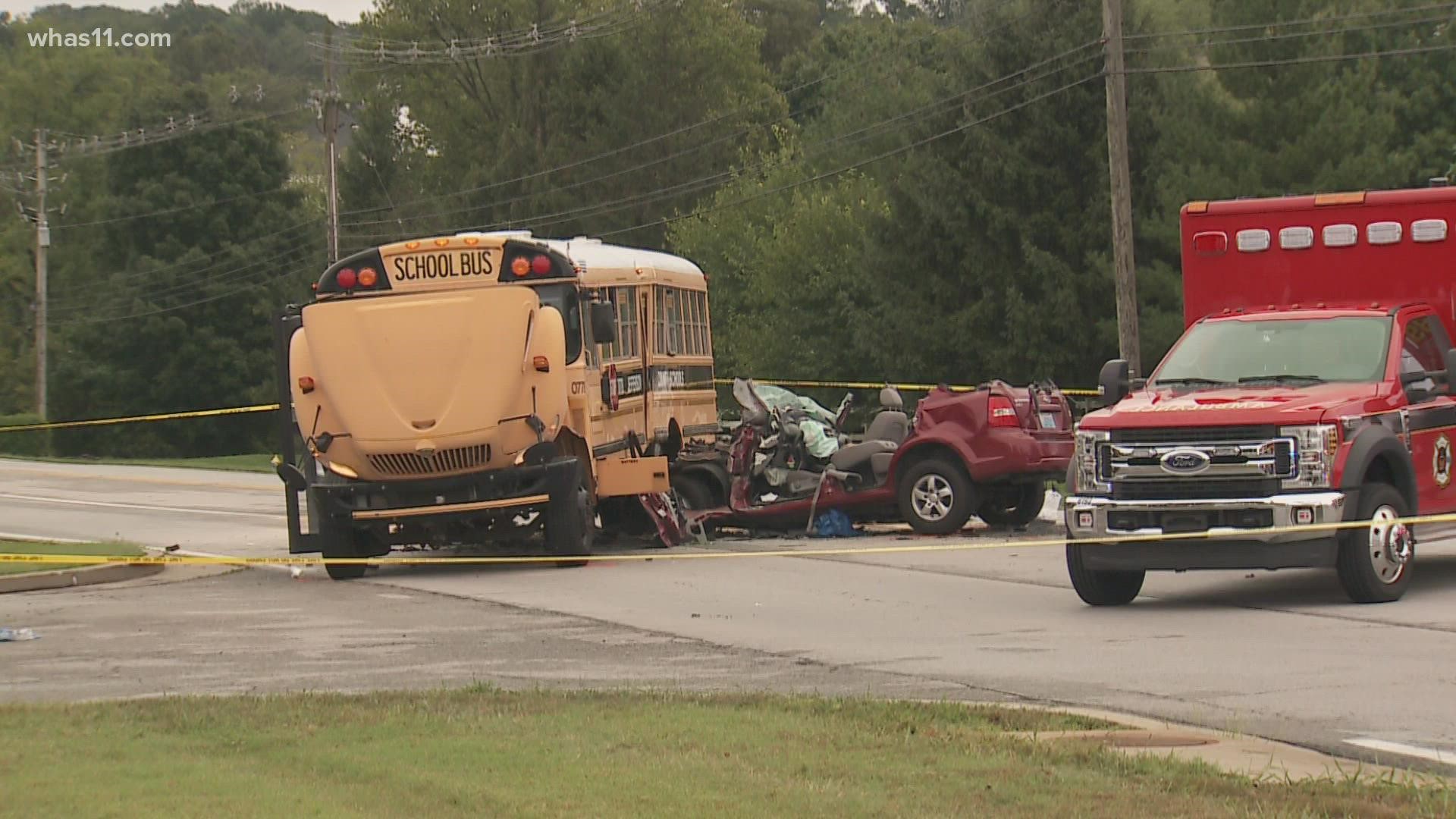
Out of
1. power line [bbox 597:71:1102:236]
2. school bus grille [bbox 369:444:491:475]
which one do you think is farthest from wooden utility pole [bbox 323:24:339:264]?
school bus grille [bbox 369:444:491:475]

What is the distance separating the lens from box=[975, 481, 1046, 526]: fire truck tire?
66.9 ft

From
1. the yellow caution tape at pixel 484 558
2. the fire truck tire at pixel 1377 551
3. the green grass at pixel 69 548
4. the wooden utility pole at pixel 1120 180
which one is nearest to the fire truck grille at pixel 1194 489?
the fire truck tire at pixel 1377 551

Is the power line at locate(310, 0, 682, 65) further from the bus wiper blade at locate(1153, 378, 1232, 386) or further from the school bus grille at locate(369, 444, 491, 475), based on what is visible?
the bus wiper blade at locate(1153, 378, 1232, 386)

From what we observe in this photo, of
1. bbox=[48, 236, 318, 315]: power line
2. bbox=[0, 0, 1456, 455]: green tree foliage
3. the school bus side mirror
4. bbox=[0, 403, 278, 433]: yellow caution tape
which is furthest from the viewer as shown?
bbox=[48, 236, 318, 315]: power line

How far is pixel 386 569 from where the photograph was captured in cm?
1925

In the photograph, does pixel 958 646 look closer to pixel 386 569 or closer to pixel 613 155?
pixel 386 569

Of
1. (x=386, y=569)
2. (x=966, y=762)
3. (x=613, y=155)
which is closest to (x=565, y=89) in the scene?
(x=613, y=155)

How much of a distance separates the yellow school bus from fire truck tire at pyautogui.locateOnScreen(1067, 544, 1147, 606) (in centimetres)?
541

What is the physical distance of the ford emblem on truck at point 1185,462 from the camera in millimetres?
13055

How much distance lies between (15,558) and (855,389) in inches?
1512

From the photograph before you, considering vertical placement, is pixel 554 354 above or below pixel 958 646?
above

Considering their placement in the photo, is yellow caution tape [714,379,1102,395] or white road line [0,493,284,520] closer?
white road line [0,493,284,520]

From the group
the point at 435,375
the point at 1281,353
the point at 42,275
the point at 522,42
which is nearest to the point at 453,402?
the point at 435,375

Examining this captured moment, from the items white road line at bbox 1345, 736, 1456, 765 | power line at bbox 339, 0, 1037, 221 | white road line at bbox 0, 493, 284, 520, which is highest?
power line at bbox 339, 0, 1037, 221
